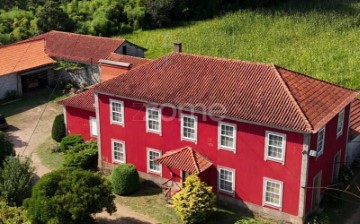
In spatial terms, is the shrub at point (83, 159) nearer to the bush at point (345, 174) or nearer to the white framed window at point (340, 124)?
the white framed window at point (340, 124)

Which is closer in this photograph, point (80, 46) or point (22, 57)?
point (22, 57)

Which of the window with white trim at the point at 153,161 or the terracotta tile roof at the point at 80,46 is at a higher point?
the terracotta tile roof at the point at 80,46

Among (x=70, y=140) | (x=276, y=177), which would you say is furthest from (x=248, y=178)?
(x=70, y=140)

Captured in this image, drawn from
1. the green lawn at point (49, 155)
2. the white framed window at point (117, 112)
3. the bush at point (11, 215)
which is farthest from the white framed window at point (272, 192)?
the green lawn at point (49, 155)

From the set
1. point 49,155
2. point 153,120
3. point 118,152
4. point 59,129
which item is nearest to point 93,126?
point 59,129

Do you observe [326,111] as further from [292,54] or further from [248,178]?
[292,54]

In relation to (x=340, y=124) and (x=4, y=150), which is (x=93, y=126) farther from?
(x=340, y=124)
